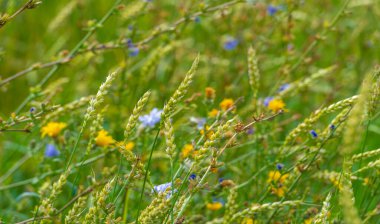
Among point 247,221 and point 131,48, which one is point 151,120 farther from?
point 247,221

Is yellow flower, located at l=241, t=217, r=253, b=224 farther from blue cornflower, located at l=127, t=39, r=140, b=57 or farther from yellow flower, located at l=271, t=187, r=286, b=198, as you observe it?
blue cornflower, located at l=127, t=39, r=140, b=57

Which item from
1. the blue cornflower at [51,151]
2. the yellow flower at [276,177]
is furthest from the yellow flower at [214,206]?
the blue cornflower at [51,151]

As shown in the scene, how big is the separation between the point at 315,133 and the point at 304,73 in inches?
63.3

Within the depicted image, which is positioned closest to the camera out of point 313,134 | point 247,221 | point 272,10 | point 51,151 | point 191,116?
point 247,221

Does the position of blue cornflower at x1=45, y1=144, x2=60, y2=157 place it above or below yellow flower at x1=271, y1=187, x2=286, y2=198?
above

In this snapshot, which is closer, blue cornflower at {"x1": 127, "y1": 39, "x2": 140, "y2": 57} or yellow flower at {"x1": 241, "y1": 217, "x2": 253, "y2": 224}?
yellow flower at {"x1": 241, "y1": 217, "x2": 253, "y2": 224}

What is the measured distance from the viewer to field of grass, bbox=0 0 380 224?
5.39ft

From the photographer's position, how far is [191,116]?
2.85 metres

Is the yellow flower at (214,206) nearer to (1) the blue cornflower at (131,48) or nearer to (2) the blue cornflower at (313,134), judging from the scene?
(2) the blue cornflower at (313,134)

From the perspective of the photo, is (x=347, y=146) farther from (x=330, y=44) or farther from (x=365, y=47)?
(x=330, y=44)

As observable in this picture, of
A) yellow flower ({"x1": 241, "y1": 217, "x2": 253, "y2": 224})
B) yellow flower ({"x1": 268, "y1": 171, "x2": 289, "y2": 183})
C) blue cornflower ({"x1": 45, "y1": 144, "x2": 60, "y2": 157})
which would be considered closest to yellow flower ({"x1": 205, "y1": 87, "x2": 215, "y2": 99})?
yellow flower ({"x1": 268, "y1": 171, "x2": 289, "y2": 183})

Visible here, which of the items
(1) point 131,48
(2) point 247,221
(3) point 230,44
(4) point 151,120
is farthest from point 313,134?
(3) point 230,44

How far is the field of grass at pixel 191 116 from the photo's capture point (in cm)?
164

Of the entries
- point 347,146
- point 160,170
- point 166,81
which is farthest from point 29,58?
point 347,146
